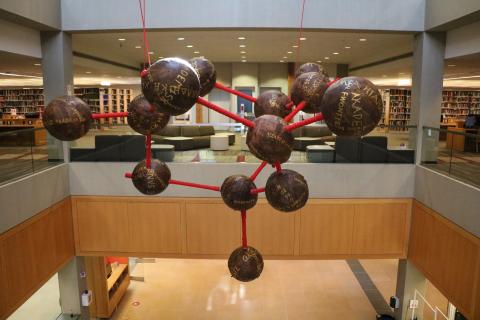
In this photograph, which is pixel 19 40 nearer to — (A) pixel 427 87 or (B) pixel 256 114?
(B) pixel 256 114

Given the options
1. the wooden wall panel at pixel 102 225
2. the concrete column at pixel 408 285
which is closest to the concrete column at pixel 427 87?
the concrete column at pixel 408 285

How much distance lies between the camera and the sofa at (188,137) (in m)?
8.54

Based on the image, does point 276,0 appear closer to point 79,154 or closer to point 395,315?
point 79,154

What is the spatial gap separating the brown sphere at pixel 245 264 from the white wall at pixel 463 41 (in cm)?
508

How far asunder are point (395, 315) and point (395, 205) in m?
2.41

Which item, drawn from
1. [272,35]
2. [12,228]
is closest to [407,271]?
[272,35]

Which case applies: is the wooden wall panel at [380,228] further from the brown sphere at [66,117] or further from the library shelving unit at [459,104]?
the library shelving unit at [459,104]

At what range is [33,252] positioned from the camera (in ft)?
18.8

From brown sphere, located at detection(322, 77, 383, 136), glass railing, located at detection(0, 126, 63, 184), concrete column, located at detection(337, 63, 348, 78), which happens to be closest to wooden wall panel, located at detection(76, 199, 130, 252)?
glass railing, located at detection(0, 126, 63, 184)

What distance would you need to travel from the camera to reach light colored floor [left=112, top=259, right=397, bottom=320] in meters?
8.19

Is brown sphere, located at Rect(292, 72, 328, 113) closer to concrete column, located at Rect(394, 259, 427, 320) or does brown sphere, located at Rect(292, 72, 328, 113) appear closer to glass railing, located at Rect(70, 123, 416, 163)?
Result: glass railing, located at Rect(70, 123, 416, 163)

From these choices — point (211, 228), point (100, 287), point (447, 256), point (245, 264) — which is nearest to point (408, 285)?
point (447, 256)

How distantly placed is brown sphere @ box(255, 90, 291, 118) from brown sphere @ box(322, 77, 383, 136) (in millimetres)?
1102

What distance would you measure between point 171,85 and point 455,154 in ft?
18.6
